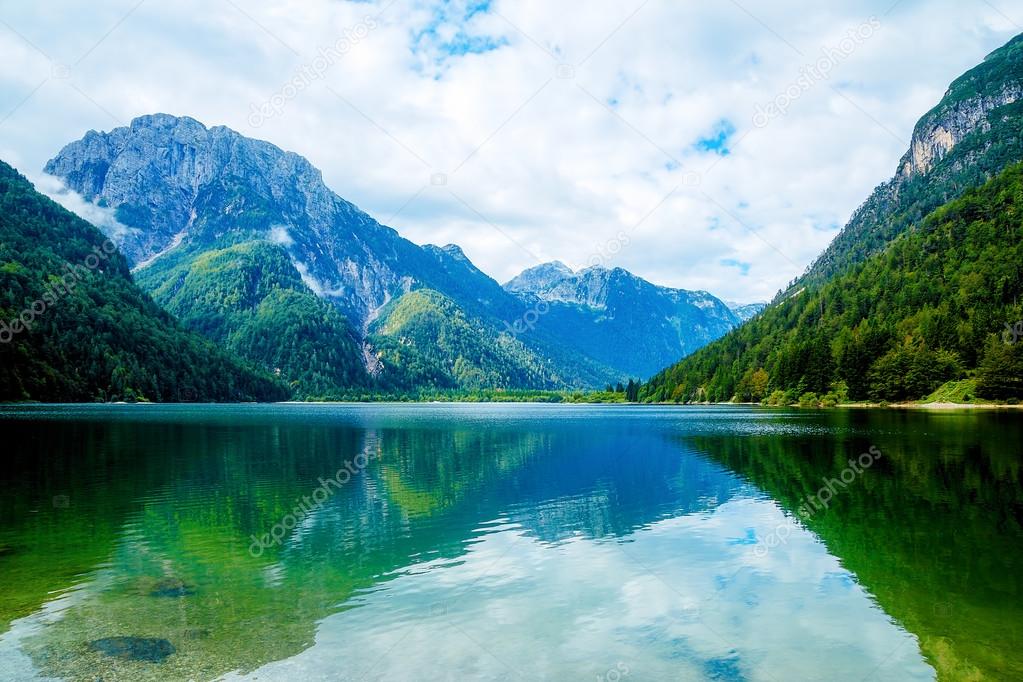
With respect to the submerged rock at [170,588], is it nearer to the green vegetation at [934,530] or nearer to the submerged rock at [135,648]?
the submerged rock at [135,648]

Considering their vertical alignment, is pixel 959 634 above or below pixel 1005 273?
below

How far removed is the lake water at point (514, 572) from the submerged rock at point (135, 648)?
0.08 meters

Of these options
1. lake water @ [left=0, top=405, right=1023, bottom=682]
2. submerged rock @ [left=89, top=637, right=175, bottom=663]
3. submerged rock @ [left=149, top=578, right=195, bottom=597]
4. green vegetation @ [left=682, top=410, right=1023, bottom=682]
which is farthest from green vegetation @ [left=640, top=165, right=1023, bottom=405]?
submerged rock @ [left=89, top=637, right=175, bottom=663]

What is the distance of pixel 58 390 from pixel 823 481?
199505 mm

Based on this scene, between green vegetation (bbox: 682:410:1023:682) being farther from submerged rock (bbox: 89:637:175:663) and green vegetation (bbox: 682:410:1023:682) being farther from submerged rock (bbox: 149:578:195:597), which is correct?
submerged rock (bbox: 149:578:195:597)

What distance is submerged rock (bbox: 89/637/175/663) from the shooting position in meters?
15.6

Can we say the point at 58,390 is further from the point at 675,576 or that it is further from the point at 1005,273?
the point at 1005,273

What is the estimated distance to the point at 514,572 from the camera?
23922 mm

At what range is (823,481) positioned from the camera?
42844 millimetres

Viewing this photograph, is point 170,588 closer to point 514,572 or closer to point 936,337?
point 514,572

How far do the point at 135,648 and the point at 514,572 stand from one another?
12.3 meters

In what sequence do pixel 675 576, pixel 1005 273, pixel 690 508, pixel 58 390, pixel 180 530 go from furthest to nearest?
pixel 58 390
pixel 1005 273
pixel 690 508
pixel 180 530
pixel 675 576

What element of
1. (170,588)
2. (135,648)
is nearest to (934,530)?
(135,648)

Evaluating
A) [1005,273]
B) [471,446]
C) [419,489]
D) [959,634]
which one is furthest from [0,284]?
[1005,273]
